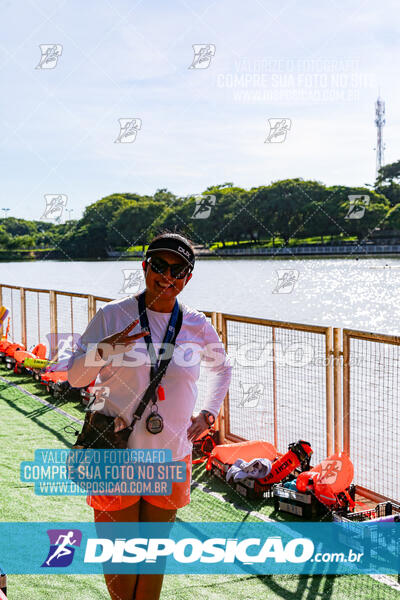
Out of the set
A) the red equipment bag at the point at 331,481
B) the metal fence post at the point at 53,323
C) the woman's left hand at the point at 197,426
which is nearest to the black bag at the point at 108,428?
the woman's left hand at the point at 197,426

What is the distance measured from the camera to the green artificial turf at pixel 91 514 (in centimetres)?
329

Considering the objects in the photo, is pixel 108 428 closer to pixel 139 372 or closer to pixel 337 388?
pixel 139 372

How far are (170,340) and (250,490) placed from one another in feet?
9.20

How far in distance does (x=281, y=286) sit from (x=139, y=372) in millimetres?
7322

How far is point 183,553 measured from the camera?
382cm

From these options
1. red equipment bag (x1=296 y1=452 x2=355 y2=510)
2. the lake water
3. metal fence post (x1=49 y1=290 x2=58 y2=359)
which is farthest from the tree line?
red equipment bag (x1=296 y1=452 x2=355 y2=510)

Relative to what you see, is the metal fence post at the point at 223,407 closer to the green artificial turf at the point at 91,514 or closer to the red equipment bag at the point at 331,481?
the green artificial turf at the point at 91,514

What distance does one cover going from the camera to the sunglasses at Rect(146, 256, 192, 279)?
229 centimetres

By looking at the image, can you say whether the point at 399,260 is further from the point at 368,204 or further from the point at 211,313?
the point at 211,313

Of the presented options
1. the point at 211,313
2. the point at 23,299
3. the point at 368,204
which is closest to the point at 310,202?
the point at 368,204

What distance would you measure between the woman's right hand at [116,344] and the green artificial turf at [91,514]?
172 centimetres

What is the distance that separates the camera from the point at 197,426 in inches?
95.0

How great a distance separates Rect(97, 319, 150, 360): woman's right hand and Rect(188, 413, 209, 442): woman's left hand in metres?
0.46

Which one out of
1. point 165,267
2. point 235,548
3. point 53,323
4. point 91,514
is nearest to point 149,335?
point 165,267
